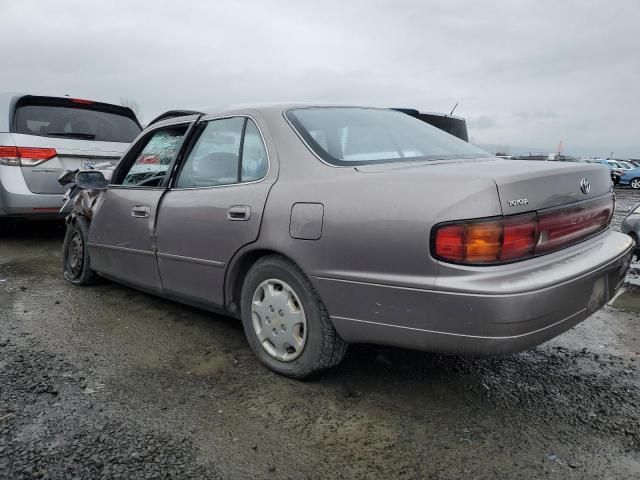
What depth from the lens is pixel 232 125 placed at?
320 cm

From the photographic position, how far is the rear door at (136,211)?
3564 mm

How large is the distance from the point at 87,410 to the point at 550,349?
266 centimetres

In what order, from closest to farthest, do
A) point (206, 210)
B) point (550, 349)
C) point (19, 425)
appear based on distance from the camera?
point (19, 425)
point (206, 210)
point (550, 349)

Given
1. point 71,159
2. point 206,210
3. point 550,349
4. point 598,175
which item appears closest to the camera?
point 598,175

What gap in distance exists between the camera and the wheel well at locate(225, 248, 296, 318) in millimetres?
2875

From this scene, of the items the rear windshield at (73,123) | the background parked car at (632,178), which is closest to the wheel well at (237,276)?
the rear windshield at (73,123)

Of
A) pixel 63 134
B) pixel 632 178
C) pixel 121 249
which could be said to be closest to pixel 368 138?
pixel 121 249

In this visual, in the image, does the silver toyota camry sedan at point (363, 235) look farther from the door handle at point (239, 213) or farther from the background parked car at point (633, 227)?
Result: the background parked car at point (633, 227)

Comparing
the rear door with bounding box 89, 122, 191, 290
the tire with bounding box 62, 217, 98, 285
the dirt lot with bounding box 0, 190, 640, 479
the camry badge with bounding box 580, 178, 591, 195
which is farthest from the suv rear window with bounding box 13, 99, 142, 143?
the camry badge with bounding box 580, 178, 591, 195

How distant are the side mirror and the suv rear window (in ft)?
7.62

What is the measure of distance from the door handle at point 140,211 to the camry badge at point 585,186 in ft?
8.52

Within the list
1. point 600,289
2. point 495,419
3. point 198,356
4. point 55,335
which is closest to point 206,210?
point 198,356

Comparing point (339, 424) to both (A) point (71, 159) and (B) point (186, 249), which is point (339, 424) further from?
(A) point (71, 159)

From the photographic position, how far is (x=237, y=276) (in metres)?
3.00
